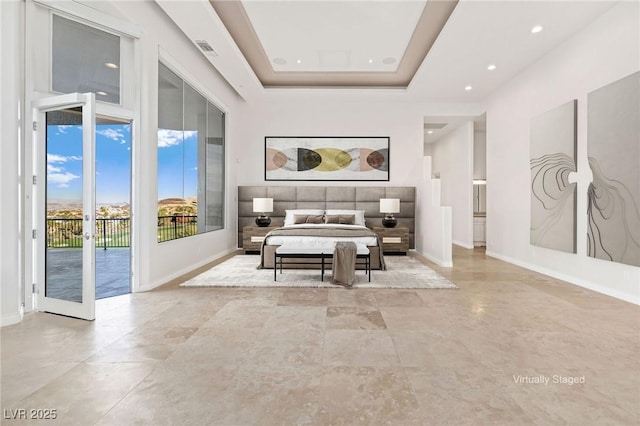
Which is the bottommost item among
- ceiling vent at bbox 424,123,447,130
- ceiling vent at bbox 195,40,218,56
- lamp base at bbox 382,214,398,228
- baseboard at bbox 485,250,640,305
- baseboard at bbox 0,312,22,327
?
baseboard at bbox 0,312,22,327

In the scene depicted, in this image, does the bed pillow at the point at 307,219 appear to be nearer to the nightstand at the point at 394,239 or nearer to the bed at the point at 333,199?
the bed at the point at 333,199

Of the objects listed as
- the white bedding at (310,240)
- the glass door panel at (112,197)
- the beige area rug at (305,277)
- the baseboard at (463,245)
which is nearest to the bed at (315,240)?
the white bedding at (310,240)

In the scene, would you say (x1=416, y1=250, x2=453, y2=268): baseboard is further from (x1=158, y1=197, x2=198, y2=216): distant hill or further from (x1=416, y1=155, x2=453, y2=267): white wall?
(x1=158, y1=197, x2=198, y2=216): distant hill

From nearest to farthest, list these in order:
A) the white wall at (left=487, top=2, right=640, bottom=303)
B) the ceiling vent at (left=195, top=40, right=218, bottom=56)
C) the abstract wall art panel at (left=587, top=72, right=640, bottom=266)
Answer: the abstract wall art panel at (left=587, top=72, right=640, bottom=266) → the white wall at (left=487, top=2, right=640, bottom=303) → the ceiling vent at (left=195, top=40, right=218, bottom=56)

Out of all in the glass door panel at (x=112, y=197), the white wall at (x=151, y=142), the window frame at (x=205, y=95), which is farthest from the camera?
the glass door panel at (x=112, y=197)

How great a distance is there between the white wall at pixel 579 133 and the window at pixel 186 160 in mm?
5630

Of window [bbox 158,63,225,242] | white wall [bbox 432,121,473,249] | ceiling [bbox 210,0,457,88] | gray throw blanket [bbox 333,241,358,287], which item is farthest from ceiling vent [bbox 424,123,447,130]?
gray throw blanket [bbox 333,241,358,287]

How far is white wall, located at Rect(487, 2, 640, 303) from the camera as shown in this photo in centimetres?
369

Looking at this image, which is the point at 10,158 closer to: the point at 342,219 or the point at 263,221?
the point at 263,221

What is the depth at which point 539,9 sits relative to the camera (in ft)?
12.5

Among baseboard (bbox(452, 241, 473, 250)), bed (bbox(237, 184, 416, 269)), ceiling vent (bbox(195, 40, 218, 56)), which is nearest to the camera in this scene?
ceiling vent (bbox(195, 40, 218, 56))

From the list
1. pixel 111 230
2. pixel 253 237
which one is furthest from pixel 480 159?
pixel 111 230

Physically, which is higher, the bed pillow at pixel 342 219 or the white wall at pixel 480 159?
the white wall at pixel 480 159

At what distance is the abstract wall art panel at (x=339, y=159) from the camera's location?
24.2ft
